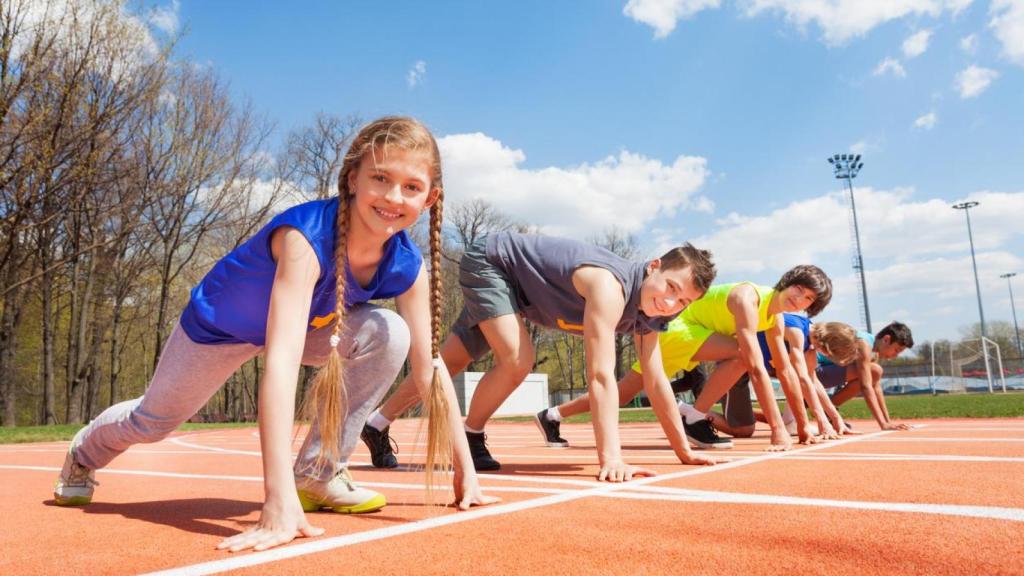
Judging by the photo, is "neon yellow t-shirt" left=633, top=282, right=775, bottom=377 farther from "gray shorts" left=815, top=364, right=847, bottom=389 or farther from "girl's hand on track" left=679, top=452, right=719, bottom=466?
"gray shorts" left=815, top=364, right=847, bottom=389

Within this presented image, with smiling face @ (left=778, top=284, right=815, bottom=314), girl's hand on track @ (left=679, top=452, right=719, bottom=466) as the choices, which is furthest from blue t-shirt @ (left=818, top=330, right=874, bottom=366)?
girl's hand on track @ (left=679, top=452, right=719, bottom=466)

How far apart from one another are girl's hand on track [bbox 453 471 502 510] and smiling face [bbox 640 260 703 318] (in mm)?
1637

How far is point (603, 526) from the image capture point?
208 cm

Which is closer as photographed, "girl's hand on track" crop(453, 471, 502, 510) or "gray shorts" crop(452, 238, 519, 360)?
"girl's hand on track" crop(453, 471, 502, 510)

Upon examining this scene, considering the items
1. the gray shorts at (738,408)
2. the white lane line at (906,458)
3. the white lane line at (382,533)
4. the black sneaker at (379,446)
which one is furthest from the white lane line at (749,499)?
the gray shorts at (738,408)

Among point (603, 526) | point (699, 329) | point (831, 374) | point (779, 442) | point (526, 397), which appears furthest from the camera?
point (526, 397)

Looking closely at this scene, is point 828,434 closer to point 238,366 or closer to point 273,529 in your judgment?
point 238,366

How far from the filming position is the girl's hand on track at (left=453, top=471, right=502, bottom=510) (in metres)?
2.55

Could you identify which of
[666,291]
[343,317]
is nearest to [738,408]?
[666,291]

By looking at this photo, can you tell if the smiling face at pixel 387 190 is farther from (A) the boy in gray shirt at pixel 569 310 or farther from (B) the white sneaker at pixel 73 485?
(B) the white sneaker at pixel 73 485

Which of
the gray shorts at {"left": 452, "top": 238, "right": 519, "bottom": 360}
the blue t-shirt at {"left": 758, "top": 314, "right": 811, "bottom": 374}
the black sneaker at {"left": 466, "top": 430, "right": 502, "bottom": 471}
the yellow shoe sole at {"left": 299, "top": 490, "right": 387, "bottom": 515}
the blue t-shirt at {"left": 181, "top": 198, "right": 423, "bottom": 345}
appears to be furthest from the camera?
the blue t-shirt at {"left": 758, "top": 314, "right": 811, "bottom": 374}

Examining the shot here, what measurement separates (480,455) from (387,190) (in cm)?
236

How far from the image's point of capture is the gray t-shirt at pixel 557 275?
3902mm

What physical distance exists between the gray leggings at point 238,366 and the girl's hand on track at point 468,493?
0.45m
